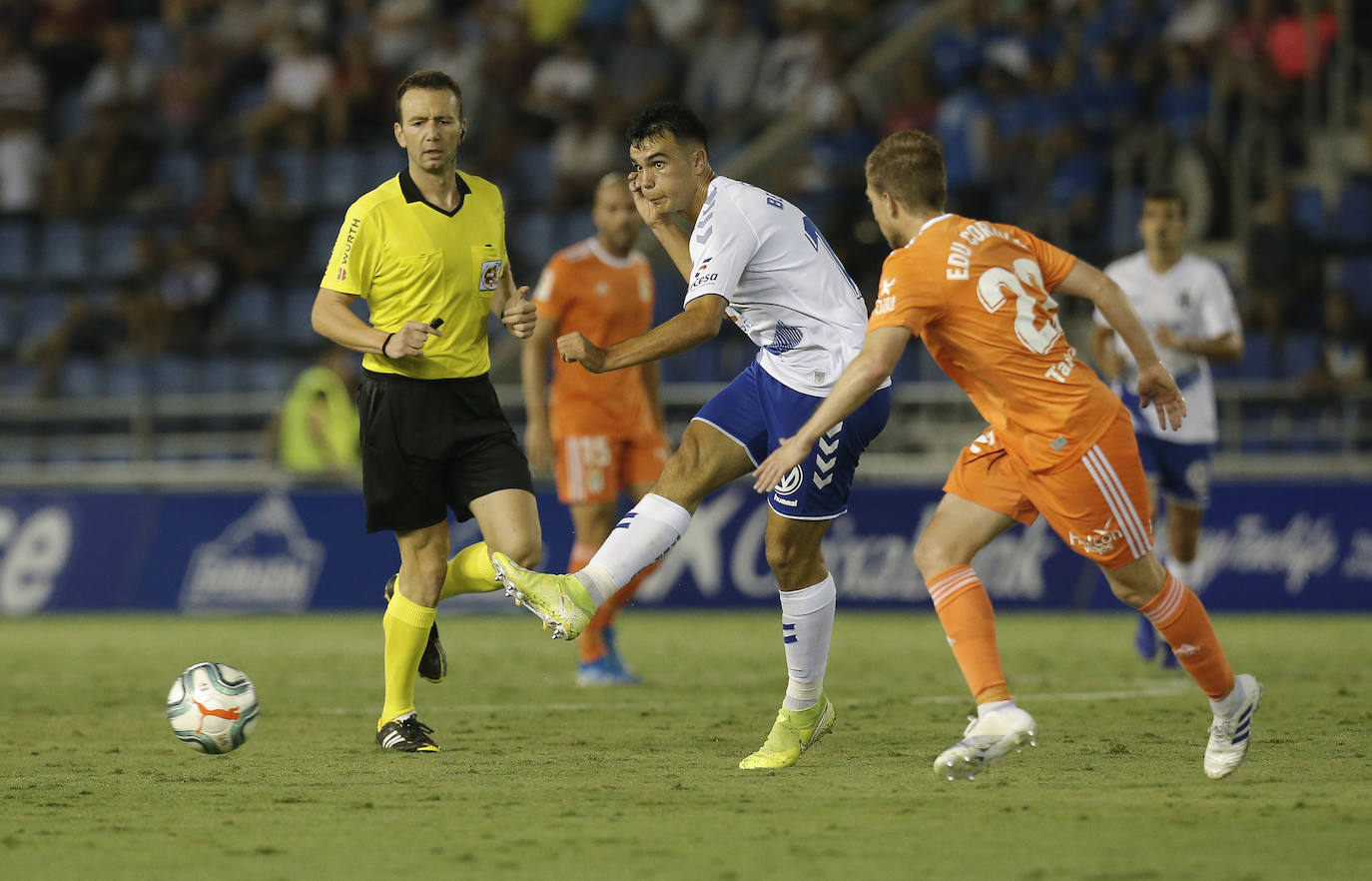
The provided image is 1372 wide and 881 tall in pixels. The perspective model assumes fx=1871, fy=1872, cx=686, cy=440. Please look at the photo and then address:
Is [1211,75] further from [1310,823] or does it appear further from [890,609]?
[1310,823]

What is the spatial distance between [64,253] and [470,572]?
15427 mm

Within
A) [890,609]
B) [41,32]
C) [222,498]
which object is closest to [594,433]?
[890,609]

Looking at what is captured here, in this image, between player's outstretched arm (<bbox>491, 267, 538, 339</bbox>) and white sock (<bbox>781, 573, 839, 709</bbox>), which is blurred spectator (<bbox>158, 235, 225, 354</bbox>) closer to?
player's outstretched arm (<bbox>491, 267, 538, 339</bbox>)

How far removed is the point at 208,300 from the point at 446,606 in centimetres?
601

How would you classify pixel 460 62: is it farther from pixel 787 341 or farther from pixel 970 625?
pixel 970 625

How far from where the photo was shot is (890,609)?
50.4ft

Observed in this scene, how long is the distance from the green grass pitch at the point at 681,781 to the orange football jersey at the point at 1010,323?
3.80ft

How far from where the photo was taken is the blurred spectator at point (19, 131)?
21.7m

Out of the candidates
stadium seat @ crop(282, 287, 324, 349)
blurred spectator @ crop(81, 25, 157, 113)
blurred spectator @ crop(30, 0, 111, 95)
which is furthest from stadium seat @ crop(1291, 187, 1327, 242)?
blurred spectator @ crop(30, 0, 111, 95)

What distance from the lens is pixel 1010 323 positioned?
6168mm

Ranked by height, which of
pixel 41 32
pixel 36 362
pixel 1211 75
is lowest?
pixel 36 362

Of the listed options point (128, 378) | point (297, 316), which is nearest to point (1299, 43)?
point (297, 316)

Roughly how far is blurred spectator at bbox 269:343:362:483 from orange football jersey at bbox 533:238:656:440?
6532 millimetres

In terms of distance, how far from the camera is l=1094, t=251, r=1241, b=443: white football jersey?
10664 millimetres
